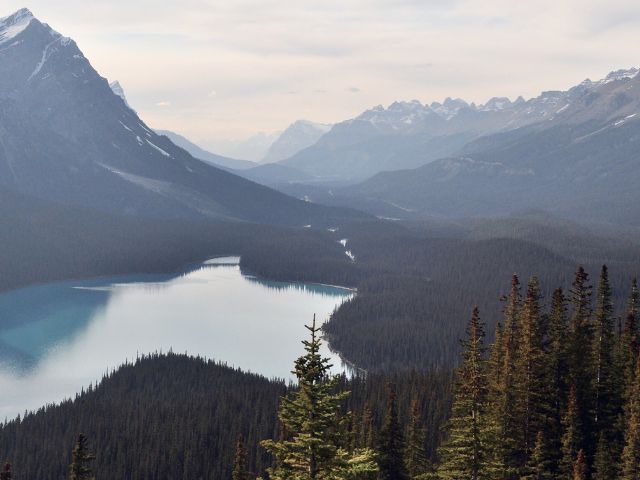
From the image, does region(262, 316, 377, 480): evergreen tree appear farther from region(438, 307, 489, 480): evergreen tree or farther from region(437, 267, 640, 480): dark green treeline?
region(437, 267, 640, 480): dark green treeline

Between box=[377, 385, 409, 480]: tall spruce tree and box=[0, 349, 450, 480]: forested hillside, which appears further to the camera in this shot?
box=[0, 349, 450, 480]: forested hillside

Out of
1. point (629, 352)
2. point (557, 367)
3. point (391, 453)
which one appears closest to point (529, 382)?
point (557, 367)

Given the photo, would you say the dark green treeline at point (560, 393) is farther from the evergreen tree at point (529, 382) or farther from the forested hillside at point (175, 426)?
the forested hillside at point (175, 426)

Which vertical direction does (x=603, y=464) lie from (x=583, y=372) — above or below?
below

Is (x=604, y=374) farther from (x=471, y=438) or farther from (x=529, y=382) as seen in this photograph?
(x=471, y=438)

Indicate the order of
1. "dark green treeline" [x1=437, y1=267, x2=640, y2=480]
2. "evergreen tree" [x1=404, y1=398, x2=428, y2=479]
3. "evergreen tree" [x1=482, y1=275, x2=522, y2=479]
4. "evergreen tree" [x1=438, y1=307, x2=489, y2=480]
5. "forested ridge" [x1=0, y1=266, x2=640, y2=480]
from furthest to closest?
"evergreen tree" [x1=404, y1=398, x2=428, y2=479] → "evergreen tree" [x1=482, y1=275, x2=522, y2=479] → "dark green treeline" [x1=437, y1=267, x2=640, y2=480] → "evergreen tree" [x1=438, y1=307, x2=489, y2=480] → "forested ridge" [x1=0, y1=266, x2=640, y2=480]

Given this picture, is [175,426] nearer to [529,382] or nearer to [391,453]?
[391,453]

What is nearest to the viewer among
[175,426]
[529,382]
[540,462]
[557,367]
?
[540,462]

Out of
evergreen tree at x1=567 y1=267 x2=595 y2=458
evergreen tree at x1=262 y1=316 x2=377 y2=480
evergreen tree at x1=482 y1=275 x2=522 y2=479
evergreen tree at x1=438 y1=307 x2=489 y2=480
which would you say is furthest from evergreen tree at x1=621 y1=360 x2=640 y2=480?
evergreen tree at x1=262 y1=316 x2=377 y2=480

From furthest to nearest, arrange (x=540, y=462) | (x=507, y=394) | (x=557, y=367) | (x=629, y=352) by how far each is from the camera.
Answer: (x=629, y=352) → (x=557, y=367) → (x=507, y=394) → (x=540, y=462)

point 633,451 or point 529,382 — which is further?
point 529,382

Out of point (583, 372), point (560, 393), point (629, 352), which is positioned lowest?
point (560, 393)

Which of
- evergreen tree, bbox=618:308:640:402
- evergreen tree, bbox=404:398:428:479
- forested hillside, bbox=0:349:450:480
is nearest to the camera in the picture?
evergreen tree, bbox=404:398:428:479

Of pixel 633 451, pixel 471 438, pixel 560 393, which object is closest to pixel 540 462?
pixel 633 451
